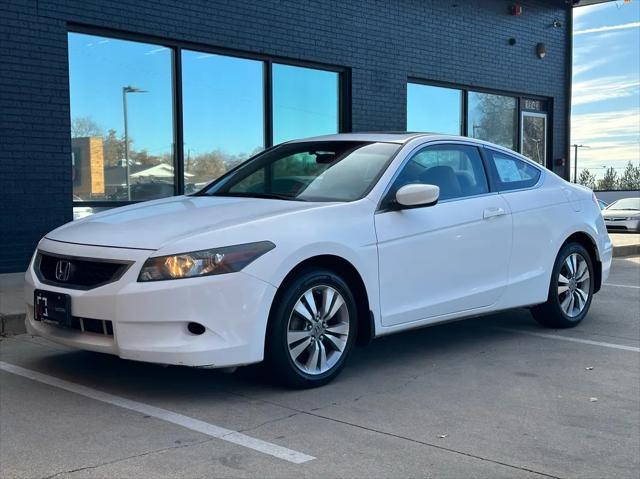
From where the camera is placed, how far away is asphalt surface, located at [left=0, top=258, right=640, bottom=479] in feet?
11.6

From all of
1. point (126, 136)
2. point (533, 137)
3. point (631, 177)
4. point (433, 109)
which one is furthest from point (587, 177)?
point (126, 136)

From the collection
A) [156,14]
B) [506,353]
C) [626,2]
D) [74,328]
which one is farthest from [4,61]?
[626,2]

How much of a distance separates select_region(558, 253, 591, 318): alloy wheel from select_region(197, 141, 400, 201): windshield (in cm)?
209

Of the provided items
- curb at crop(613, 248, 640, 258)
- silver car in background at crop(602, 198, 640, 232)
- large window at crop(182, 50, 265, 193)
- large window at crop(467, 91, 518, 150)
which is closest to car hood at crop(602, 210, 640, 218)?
silver car in background at crop(602, 198, 640, 232)

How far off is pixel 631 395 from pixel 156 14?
23.7 feet

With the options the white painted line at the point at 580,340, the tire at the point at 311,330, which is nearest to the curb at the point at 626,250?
the white painted line at the point at 580,340

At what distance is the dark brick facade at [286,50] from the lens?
8.38 m

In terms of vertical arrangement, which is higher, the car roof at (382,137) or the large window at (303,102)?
the large window at (303,102)

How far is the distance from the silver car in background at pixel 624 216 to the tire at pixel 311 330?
61.9ft

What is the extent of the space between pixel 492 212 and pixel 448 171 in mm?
465

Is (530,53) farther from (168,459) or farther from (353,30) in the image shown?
(168,459)

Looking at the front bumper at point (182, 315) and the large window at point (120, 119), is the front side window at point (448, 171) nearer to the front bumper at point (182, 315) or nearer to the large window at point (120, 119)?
the front bumper at point (182, 315)

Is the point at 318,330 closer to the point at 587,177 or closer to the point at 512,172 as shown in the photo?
the point at 512,172

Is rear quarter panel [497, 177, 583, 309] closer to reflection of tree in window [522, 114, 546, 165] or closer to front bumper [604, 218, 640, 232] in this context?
reflection of tree in window [522, 114, 546, 165]
